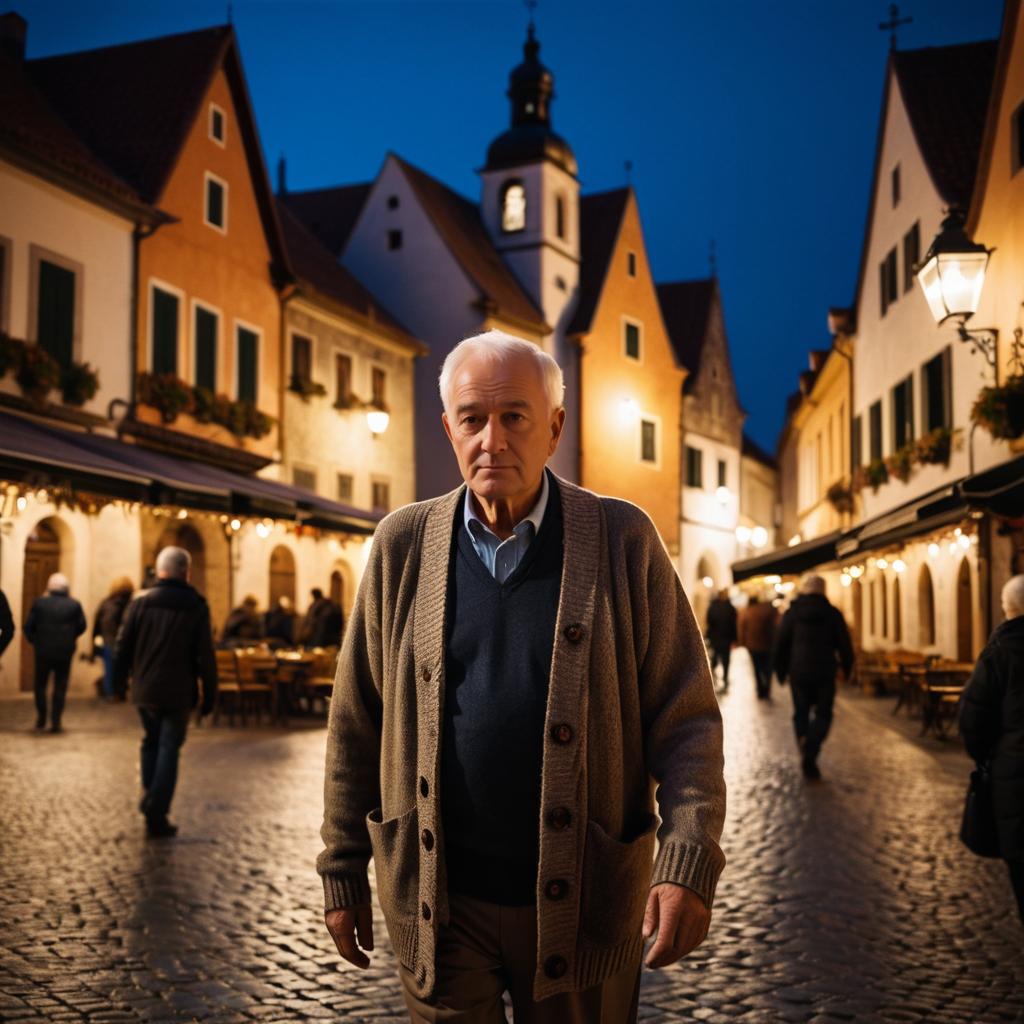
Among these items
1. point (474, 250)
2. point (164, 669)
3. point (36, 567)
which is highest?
point (474, 250)

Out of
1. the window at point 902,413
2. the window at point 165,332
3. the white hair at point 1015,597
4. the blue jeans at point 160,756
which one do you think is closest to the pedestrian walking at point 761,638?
the window at point 902,413

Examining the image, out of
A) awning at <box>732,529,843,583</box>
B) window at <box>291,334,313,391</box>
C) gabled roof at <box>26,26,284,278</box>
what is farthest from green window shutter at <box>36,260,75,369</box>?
awning at <box>732,529,843,583</box>

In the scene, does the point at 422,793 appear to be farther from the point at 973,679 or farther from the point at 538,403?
the point at 973,679

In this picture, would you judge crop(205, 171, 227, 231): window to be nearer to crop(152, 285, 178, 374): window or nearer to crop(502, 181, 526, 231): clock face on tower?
crop(152, 285, 178, 374): window

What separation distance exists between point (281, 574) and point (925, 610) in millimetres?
12589

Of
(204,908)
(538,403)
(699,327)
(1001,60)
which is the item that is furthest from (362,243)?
(538,403)

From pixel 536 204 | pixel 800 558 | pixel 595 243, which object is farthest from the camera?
pixel 595 243

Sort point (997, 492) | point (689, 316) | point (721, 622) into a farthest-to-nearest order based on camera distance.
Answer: point (689, 316) < point (721, 622) < point (997, 492)

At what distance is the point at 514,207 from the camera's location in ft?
140

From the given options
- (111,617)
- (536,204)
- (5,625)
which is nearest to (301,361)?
(111,617)

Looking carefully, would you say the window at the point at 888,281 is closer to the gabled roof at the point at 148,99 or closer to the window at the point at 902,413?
the window at the point at 902,413

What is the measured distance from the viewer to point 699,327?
5181cm

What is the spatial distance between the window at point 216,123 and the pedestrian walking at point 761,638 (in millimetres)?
13201

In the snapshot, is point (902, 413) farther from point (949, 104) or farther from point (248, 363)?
point (248, 363)
